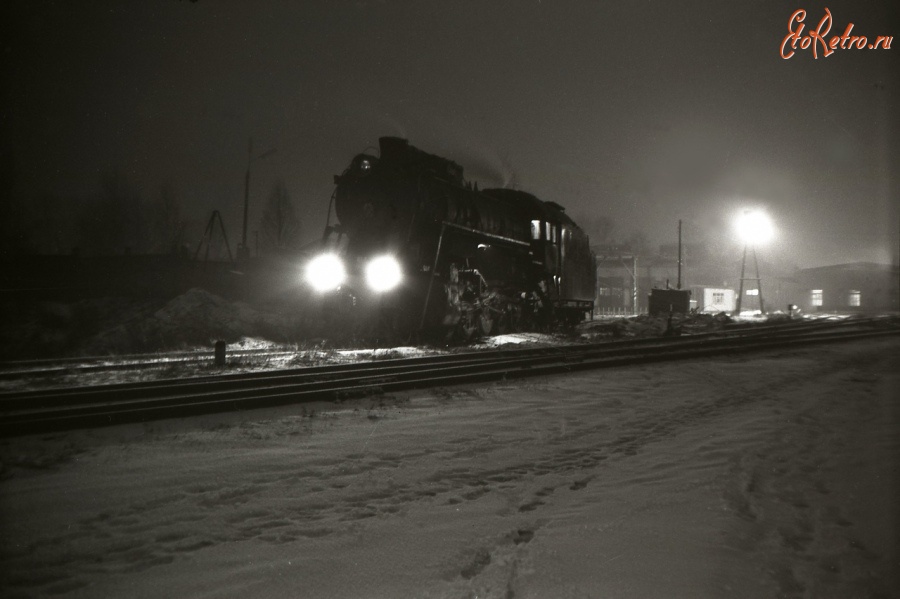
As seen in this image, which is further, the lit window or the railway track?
the lit window

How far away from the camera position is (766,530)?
3025 mm

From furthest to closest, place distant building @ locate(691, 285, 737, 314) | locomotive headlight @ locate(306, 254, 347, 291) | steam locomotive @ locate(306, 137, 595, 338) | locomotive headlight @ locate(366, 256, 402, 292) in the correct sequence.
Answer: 1. distant building @ locate(691, 285, 737, 314)
2. locomotive headlight @ locate(306, 254, 347, 291)
3. steam locomotive @ locate(306, 137, 595, 338)
4. locomotive headlight @ locate(366, 256, 402, 292)

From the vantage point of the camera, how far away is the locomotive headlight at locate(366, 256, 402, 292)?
12211mm

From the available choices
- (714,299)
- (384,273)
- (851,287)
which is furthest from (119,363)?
(851,287)

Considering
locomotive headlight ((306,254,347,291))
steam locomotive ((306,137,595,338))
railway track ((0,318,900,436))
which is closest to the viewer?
railway track ((0,318,900,436))

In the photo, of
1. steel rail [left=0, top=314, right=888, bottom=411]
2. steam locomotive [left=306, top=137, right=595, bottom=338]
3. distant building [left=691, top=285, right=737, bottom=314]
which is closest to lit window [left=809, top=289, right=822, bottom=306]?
distant building [left=691, top=285, right=737, bottom=314]

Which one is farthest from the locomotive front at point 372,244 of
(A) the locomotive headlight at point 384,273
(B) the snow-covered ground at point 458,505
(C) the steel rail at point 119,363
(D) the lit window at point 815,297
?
(D) the lit window at point 815,297

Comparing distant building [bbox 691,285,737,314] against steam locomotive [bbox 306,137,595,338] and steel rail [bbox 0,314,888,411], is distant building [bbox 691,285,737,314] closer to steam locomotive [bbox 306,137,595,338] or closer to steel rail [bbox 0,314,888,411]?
steam locomotive [bbox 306,137,595,338]

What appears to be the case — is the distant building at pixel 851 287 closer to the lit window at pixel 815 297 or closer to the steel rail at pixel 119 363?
the lit window at pixel 815 297

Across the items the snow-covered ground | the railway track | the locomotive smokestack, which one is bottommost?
the snow-covered ground

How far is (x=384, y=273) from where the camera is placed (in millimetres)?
12258

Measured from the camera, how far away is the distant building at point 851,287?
53.4m

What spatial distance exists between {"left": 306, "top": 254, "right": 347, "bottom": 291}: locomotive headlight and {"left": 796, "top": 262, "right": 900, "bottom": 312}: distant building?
57220mm

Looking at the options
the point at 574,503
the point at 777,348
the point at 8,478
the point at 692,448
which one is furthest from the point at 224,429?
the point at 777,348
